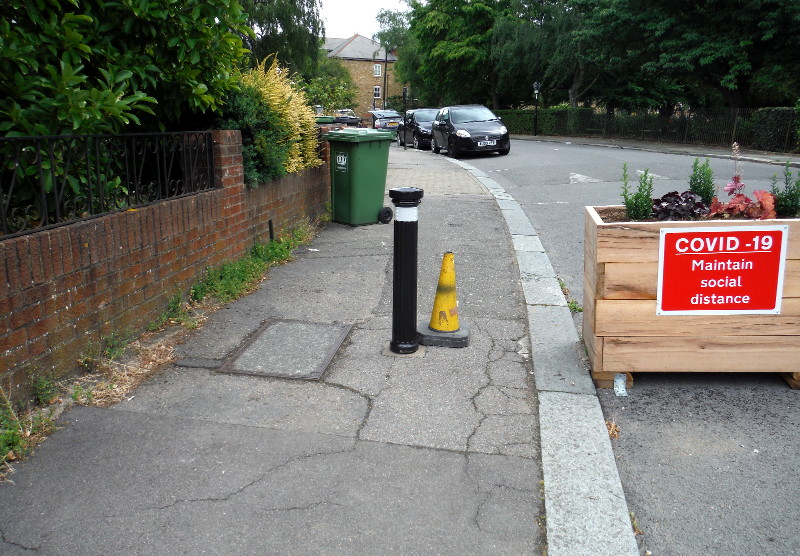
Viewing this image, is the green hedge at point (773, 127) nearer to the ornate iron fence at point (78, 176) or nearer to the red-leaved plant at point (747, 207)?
the red-leaved plant at point (747, 207)

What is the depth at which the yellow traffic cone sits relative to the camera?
15.4ft

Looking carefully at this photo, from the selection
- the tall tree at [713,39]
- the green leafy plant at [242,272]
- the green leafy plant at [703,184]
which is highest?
the tall tree at [713,39]

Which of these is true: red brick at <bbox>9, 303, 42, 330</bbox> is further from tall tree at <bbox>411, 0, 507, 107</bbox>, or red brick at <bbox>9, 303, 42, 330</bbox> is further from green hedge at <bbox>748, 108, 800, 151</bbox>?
tall tree at <bbox>411, 0, 507, 107</bbox>

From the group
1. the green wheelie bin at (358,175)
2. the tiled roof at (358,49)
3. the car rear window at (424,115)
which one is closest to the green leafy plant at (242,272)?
the green wheelie bin at (358,175)

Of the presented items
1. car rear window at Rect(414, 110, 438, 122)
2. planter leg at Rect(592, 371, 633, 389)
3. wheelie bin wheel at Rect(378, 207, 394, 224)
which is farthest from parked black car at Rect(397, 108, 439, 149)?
planter leg at Rect(592, 371, 633, 389)

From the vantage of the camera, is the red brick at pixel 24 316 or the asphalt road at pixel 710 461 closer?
the asphalt road at pixel 710 461

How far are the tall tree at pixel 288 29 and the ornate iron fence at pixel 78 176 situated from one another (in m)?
23.3

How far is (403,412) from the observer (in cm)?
369

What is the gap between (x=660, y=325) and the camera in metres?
3.91

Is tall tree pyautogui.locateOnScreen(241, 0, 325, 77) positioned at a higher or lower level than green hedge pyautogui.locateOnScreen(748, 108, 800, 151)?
higher

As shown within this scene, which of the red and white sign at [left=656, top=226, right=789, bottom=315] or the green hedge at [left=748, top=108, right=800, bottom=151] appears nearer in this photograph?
the red and white sign at [left=656, top=226, right=789, bottom=315]

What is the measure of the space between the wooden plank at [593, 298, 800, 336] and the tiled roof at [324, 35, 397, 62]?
285ft

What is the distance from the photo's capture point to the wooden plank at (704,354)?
391 cm

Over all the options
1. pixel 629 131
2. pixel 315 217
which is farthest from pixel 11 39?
pixel 629 131
